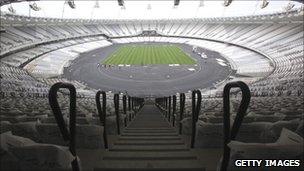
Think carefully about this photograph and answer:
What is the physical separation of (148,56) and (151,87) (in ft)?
63.4

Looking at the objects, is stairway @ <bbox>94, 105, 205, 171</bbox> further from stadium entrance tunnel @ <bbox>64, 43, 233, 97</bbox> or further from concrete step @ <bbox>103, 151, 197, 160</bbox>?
stadium entrance tunnel @ <bbox>64, 43, 233, 97</bbox>

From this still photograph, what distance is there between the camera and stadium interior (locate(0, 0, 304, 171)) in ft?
10.8

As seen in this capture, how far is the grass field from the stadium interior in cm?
29

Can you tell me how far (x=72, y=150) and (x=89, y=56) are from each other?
163 feet

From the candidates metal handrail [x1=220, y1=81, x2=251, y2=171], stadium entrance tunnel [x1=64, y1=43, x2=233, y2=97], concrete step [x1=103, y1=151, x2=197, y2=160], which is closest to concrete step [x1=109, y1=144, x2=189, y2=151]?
concrete step [x1=103, y1=151, x2=197, y2=160]

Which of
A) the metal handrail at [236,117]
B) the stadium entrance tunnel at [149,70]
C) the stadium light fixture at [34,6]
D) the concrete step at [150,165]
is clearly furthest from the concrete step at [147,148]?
the stadium light fixture at [34,6]

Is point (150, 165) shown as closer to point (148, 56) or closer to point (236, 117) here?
point (236, 117)

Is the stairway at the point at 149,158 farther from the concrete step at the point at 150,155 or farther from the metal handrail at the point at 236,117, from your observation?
the metal handrail at the point at 236,117

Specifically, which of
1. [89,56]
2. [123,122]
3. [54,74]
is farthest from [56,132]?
[89,56]

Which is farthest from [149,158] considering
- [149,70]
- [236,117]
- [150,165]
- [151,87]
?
[149,70]

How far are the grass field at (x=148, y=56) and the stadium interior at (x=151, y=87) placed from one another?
11.3 inches

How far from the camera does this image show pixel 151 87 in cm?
3400

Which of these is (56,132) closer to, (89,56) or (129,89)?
(129,89)

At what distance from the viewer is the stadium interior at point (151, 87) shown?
330cm
